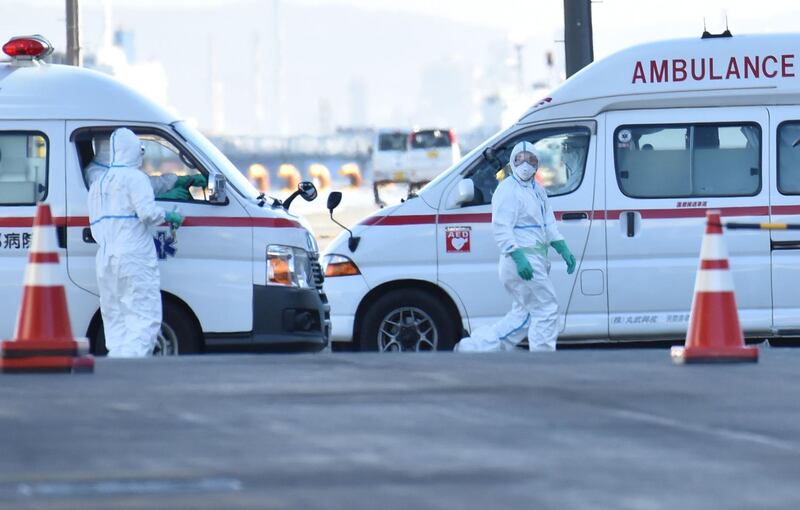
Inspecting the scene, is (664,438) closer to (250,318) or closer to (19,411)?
(19,411)

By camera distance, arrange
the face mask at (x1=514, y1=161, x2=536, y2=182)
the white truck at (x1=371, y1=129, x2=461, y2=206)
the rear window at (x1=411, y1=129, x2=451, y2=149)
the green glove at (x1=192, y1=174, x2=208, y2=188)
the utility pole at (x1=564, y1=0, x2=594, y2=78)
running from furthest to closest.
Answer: the rear window at (x1=411, y1=129, x2=451, y2=149), the white truck at (x1=371, y1=129, x2=461, y2=206), the utility pole at (x1=564, y1=0, x2=594, y2=78), the face mask at (x1=514, y1=161, x2=536, y2=182), the green glove at (x1=192, y1=174, x2=208, y2=188)

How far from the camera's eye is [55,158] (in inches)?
467

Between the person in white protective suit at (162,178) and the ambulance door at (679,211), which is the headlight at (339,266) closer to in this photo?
the person in white protective suit at (162,178)

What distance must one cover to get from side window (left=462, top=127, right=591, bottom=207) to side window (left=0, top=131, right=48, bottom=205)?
3.03 meters

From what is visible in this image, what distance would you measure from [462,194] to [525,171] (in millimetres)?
532

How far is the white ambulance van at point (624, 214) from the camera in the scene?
42.1 ft

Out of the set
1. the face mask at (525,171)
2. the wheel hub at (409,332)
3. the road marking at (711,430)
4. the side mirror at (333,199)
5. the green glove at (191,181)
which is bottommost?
the road marking at (711,430)

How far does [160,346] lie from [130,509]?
6189 mm

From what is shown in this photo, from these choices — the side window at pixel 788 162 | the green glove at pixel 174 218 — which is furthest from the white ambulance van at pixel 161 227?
the side window at pixel 788 162

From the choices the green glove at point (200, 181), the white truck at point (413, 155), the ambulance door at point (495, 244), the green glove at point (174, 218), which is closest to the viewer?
the green glove at point (174, 218)

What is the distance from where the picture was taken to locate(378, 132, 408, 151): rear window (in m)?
60.0

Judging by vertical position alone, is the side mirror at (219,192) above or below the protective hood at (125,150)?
below

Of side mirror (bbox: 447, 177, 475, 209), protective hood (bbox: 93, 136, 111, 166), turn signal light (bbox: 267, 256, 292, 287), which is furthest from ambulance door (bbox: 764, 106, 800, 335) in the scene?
protective hood (bbox: 93, 136, 111, 166)

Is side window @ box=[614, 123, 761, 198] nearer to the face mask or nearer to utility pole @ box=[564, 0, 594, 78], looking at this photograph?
the face mask
